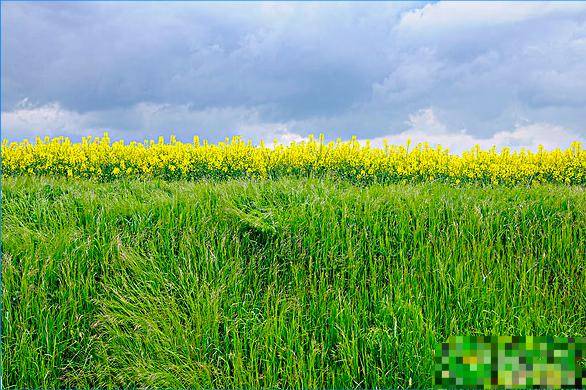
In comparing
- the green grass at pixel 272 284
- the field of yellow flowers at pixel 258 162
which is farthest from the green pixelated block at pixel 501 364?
the field of yellow flowers at pixel 258 162

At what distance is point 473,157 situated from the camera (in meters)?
9.11

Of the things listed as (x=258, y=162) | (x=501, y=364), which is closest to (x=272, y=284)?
(x=501, y=364)

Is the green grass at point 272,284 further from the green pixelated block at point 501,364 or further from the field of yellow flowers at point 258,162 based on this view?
the field of yellow flowers at point 258,162

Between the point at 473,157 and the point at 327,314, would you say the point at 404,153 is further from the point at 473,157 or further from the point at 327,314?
the point at 327,314

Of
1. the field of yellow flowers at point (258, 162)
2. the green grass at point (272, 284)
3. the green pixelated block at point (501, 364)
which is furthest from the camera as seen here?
the field of yellow flowers at point (258, 162)

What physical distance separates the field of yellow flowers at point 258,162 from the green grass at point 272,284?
2632 mm

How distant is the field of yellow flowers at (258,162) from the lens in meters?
8.14

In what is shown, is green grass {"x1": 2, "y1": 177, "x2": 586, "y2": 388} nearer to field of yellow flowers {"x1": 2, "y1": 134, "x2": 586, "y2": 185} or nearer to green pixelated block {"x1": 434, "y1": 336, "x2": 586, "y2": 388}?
green pixelated block {"x1": 434, "y1": 336, "x2": 586, "y2": 388}

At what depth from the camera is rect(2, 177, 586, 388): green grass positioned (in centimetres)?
376

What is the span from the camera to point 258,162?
320 inches

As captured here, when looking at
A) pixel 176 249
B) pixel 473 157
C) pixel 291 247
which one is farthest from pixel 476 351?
pixel 473 157

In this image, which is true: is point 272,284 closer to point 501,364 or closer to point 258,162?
point 501,364

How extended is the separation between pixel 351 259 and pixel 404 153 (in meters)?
4.61

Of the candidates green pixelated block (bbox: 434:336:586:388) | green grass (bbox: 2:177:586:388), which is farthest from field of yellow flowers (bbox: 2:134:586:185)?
green pixelated block (bbox: 434:336:586:388)
